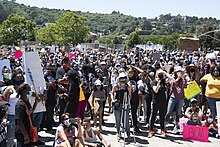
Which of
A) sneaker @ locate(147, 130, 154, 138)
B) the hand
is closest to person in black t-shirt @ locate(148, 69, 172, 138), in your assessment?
sneaker @ locate(147, 130, 154, 138)

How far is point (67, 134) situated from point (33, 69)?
168 cm

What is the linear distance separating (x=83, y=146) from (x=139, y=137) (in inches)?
92.4

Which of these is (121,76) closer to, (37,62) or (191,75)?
(37,62)

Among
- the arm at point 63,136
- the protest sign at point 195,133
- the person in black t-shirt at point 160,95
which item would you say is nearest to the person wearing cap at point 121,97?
the person in black t-shirt at point 160,95

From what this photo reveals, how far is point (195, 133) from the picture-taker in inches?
361

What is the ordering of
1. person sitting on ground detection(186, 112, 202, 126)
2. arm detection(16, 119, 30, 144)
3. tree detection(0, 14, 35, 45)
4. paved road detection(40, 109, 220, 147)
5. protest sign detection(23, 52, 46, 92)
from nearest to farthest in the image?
arm detection(16, 119, 30, 144)
protest sign detection(23, 52, 46, 92)
paved road detection(40, 109, 220, 147)
person sitting on ground detection(186, 112, 202, 126)
tree detection(0, 14, 35, 45)

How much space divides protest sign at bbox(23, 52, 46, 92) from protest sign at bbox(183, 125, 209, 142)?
151 inches

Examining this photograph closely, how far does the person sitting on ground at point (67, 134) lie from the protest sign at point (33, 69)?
3.70 ft

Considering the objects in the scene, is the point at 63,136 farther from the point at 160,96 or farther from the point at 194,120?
the point at 194,120

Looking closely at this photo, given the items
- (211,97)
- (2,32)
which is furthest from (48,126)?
(2,32)

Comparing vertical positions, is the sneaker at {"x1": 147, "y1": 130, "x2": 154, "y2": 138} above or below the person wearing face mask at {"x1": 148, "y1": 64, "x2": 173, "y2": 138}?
below

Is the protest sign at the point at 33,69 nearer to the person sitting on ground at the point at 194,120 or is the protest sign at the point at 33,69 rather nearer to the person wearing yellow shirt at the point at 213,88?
the person sitting on ground at the point at 194,120

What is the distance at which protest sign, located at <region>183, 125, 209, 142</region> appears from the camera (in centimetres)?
905

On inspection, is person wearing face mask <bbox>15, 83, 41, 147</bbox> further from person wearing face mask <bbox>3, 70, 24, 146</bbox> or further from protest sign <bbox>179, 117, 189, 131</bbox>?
protest sign <bbox>179, 117, 189, 131</bbox>
